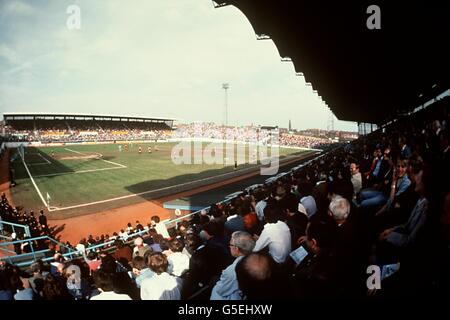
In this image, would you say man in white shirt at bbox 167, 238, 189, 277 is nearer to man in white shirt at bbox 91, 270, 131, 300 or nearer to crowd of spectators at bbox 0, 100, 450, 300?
crowd of spectators at bbox 0, 100, 450, 300

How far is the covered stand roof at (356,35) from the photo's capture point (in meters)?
6.16

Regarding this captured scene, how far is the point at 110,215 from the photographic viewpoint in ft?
53.7

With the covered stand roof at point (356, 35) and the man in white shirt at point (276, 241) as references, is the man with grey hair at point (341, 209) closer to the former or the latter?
the man in white shirt at point (276, 241)

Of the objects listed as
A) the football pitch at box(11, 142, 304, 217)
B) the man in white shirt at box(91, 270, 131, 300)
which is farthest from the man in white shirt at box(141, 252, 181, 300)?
the football pitch at box(11, 142, 304, 217)

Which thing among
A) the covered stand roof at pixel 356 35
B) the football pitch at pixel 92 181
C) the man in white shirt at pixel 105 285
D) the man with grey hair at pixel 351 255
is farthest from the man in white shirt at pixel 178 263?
the football pitch at pixel 92 181

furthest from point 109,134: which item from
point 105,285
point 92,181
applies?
point 105,285

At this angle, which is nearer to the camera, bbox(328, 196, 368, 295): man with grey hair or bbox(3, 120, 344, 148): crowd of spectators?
bbox(328, 196, 368, 295): man with grey hair

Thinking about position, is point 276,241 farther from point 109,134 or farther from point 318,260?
point 109,134

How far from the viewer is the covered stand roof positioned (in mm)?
6164

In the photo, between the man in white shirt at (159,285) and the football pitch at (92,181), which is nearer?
the man in white shirt at (159,285)

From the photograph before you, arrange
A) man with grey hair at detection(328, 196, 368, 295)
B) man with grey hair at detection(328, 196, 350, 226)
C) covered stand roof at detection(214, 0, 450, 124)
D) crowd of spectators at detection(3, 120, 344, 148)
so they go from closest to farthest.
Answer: man with grey hair at detection(328, 196, 368, 295) → man with grey hair at detection(328, 196, 350, 226) → covered stand roof at detection(214, 0, 450, 124) → crowd of spectators at detection(3, 120, 344, 148)

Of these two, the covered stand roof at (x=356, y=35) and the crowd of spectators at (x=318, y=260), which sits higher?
the covered stand roof at (x=356, y=35)
